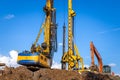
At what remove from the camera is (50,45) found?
Answer: 66438 mm

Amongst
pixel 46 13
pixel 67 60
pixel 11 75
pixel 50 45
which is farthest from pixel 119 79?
pixel 11 75

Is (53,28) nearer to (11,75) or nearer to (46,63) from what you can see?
(46,63)

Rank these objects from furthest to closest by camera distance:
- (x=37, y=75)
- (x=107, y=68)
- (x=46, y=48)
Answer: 1. (x=107, y=68)
2. (x=46, y=48)
3. (x=37, y=75)

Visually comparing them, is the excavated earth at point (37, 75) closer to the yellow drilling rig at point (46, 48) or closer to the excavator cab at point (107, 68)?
the yellow drilling rig at point (46, 48)

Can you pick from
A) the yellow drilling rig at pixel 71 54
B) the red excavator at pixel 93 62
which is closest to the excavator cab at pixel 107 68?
the red excavator at pixel 93 62

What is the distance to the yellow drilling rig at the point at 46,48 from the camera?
54.0m

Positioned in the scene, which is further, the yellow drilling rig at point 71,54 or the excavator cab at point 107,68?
the excavator cab at point 107,68

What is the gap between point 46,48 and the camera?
211 feet

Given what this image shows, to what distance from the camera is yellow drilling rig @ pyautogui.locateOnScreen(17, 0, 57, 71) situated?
54031mm

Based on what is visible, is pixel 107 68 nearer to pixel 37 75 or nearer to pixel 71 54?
pixel 71 54

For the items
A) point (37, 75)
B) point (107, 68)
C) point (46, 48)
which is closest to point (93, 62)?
point (107, 68)

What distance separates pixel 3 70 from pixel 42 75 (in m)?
6.80

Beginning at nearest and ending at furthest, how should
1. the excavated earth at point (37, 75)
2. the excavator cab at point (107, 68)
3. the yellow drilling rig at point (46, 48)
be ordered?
1. the excavated earth at point (37, 75)
2. the yellow drilling rig at point (46, 48)
3. the excavator cab at point (107, 68)

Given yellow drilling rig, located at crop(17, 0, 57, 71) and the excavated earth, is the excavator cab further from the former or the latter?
the excavated earth
